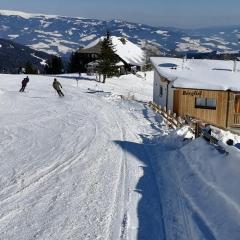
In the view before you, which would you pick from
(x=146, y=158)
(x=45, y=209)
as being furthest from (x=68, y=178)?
(x=146, y=158)

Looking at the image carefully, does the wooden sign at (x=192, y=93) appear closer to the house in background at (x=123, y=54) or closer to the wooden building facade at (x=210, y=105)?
the wooden building facade at (x=210, y=105)

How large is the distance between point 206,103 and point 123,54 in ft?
202

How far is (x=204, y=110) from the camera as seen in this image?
95.9 feet

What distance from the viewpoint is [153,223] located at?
9.99 meters

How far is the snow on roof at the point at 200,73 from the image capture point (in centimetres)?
2858

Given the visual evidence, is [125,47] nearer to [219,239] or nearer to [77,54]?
[77,54]

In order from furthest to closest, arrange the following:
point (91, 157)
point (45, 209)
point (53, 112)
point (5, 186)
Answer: point (53, 112) < point (91, 157) < point (5, 186) < point (45, 209)

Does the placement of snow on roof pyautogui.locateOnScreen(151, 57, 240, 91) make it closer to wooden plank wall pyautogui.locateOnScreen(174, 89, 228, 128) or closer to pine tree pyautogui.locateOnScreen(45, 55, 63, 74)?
wooden plank wall pyautogui.locateOnScreen(174, 89, 228, 128)

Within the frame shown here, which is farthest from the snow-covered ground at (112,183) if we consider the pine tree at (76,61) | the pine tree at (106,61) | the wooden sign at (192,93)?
the pine tree at (76,61)

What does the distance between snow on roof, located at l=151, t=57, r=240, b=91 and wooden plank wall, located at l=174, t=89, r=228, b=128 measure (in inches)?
15.9

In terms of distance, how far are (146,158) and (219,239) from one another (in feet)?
24.2

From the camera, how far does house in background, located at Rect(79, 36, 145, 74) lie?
82.9 meters

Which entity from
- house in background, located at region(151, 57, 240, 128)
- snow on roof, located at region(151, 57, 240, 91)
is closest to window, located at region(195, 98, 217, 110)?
house in background, located at region(151, 57, 240, 128)

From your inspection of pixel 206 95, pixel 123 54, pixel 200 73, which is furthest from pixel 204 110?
pixel 123 54
